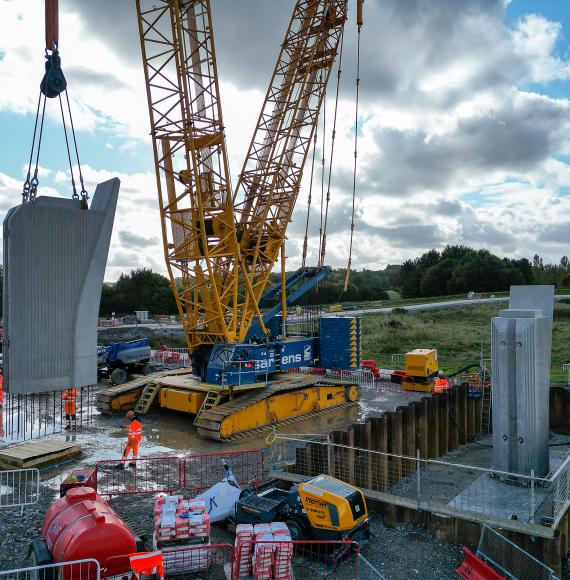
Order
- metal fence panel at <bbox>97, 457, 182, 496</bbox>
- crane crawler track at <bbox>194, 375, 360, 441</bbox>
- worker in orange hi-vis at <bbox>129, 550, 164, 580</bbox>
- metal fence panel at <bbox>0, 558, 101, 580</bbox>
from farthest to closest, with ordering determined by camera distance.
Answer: crane crawler track at <bbox>194, 375, 360, 441</bbox>, metal fence panel at <bbox>97, 457, 182, 496</bbox>, metal fence panel at <bbox>0, 558, 101, 580</bbox>, worker in orange hi-vis at <bbox>129, 550, 164, 580</bbox>

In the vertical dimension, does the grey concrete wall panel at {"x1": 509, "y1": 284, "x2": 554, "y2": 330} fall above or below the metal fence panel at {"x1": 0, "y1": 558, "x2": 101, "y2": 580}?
above

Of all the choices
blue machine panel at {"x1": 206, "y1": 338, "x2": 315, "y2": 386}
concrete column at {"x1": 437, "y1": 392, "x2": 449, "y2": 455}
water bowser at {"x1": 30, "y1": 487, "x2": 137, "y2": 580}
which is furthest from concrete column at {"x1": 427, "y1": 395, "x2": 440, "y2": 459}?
water bowser at {"x1": 30, "y1": 487, "x2": 137, "y2": 580}

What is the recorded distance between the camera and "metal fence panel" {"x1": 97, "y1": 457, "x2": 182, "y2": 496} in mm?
10688

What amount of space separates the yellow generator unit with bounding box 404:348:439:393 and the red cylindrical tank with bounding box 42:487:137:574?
1637cm

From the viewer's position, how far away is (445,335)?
41719mm

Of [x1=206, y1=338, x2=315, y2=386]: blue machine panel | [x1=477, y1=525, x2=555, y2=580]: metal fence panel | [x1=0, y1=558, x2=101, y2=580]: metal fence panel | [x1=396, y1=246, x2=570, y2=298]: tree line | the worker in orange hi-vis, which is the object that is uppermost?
[x1=396, y1=246, x2=570, y2=298]: tree line

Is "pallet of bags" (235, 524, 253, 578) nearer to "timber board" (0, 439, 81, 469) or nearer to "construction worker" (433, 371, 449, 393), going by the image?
"timber board" (0, 439, 81, 469)

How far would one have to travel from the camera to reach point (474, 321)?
50844 millimetres

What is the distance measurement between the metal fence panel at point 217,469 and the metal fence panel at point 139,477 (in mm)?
292

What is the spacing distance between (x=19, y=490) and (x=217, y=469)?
13.1ft

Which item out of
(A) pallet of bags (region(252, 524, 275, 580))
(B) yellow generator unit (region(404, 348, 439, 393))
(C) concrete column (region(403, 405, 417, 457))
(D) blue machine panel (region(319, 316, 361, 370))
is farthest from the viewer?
(B) yellow generator unit (region(404, 348, 439, 393))

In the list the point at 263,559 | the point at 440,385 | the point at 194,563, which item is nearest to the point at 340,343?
the point at 440,385

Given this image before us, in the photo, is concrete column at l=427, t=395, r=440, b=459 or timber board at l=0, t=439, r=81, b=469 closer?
timber board at l=0, t=439, r=81, b=469

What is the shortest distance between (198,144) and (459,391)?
10888 millimetres
